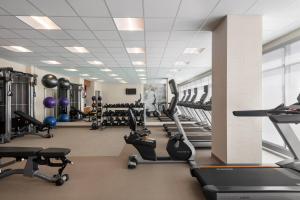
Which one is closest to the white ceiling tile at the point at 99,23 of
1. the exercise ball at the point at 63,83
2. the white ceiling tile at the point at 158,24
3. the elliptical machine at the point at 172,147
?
the white ceiling tile at the point at 158,24

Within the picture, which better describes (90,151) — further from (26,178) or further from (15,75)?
(15,75)

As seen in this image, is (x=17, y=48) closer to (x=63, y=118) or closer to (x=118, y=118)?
(x=63, y=118)

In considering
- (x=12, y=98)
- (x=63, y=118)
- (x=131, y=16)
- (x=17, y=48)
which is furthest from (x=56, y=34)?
(x=63, y=118)

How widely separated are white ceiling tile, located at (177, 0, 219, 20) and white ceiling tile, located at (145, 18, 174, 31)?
1.01 feet

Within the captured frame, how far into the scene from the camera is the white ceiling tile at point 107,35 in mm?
4281

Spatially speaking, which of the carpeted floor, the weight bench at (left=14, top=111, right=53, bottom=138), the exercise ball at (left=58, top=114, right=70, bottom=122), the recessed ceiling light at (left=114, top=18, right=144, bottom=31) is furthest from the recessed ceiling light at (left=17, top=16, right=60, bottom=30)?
the exercise ball at (left=58, top=114, right=70, bottom=122)

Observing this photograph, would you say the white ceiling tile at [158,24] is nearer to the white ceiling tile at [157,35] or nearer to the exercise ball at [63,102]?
the white ceiling tile at [157,35]

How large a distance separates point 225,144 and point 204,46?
2868 mm

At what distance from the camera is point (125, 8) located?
3215mm

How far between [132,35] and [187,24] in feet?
4.12

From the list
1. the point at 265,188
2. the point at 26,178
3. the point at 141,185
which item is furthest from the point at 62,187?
the point at 265,188

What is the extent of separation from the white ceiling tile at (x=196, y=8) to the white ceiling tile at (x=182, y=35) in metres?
A: 0.78

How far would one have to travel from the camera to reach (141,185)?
280cm

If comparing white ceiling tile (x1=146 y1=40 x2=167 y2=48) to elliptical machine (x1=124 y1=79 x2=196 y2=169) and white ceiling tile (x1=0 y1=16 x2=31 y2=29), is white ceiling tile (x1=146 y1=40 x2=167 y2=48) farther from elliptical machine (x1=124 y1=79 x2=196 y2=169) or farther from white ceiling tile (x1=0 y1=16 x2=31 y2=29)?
white ceiling tile (x1=0 y1=16 x2=31 y2=29)
